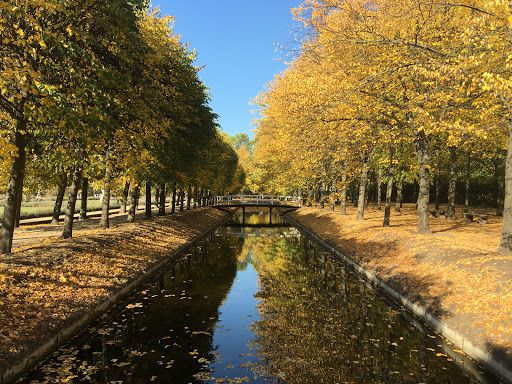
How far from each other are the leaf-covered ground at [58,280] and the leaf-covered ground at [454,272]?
1062 centimetres

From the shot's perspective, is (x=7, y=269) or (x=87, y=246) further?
(x=87, y=246)

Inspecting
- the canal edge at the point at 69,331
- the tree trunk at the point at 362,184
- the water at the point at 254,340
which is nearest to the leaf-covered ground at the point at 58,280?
Result: the canal edge at the point at 69,331

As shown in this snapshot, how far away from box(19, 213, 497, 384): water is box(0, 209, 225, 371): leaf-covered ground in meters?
0.72

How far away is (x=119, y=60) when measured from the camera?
13914 millimetres

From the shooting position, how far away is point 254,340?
11.4 metres

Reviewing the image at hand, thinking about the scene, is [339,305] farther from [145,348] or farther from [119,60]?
[119,60]

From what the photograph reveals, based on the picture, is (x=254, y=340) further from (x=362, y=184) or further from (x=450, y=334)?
(x=362, y=184)

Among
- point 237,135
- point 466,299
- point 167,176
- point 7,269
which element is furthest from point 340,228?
point 237,135

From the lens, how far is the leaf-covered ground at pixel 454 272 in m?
10.3

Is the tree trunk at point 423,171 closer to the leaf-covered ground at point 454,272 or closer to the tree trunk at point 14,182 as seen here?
the leaf-covered ground at point 454,272

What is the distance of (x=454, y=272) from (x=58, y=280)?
43.4 feet

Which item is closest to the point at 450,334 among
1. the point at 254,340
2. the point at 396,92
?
the point at 254,340

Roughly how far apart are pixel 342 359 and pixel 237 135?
187 metres

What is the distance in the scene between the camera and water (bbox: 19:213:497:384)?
8992 millimetres
